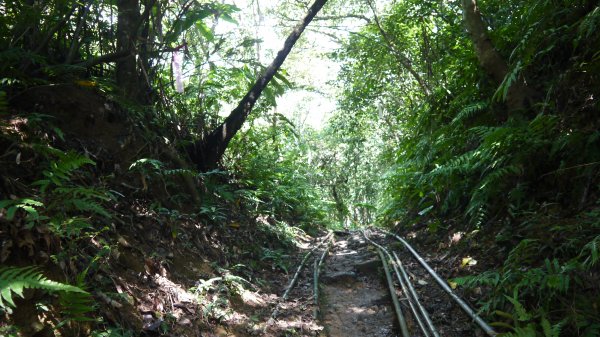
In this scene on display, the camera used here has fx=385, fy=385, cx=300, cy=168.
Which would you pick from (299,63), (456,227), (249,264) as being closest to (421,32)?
(456,227)

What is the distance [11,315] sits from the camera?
2104 mm

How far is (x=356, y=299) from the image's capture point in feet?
16.3

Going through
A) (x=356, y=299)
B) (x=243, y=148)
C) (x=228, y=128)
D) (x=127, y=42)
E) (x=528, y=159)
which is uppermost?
(x=127, y=42)

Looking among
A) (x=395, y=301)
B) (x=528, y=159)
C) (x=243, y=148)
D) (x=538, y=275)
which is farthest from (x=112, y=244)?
(x=243, y=148)

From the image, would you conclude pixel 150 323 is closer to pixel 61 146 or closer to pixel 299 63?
pixel 61 146

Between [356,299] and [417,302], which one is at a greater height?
[417,302]

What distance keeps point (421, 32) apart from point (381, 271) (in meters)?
6.26

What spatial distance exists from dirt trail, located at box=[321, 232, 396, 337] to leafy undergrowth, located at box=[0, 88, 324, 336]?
730 millimetres

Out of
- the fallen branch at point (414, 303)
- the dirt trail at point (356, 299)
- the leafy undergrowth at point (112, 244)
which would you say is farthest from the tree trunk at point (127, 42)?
the fallen branch at point (414, 303)

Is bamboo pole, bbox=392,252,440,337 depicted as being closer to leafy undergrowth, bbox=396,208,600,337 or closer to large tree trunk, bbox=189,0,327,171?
leafy undergrowth, bbox=396,208,600,337

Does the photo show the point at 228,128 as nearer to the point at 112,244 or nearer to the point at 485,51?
the point at 112,244

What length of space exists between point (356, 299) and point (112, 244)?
3.06m

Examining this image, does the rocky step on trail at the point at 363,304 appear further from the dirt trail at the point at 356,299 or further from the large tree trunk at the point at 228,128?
the large tree trunk at the point at 228,128

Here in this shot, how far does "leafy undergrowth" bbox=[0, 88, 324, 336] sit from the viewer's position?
232 centimetres
